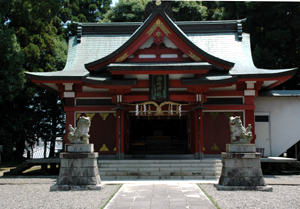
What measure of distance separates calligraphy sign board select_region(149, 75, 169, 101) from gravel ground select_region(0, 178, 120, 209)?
201 inches

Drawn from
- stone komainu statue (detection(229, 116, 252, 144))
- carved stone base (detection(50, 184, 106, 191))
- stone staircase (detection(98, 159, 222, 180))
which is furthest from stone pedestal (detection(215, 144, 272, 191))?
carved stone base (detection(50, 184, 106, 191))

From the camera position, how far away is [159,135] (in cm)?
1844

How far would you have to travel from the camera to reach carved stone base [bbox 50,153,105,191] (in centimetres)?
930

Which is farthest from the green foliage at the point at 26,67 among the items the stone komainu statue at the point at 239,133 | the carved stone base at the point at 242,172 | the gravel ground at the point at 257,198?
the gravel ground at the point at 257,198

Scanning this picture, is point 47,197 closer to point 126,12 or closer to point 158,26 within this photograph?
point 158,26

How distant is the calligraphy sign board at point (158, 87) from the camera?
14.0 m

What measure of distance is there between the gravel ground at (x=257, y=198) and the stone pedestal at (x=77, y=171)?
3.57 metres

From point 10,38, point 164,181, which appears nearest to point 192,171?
point 164,181

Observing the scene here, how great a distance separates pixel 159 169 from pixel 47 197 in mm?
5142

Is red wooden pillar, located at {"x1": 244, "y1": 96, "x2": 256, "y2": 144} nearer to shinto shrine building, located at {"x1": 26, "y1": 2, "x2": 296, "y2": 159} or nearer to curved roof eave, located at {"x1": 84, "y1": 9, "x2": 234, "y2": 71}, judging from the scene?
shinto shrine building, located at {"x1": 26, "y1": 2, "x2": 296, "y2": 159}

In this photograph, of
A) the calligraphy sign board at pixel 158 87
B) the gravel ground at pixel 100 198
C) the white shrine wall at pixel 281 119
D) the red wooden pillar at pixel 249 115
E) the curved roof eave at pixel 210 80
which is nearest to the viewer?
the gravel ground at pixel 100 198

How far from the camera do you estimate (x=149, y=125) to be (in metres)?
18.9

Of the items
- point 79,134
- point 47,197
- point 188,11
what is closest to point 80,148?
point 79,134

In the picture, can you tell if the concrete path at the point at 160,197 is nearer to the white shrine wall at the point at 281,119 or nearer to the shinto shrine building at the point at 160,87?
the shinto shrine building at the point at 160,87
